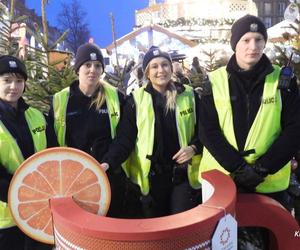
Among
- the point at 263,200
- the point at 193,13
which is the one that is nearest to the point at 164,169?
the point at 263,200

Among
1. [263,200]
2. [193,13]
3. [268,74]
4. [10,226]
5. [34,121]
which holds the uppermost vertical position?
[193,13]

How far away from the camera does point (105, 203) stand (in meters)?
2.51

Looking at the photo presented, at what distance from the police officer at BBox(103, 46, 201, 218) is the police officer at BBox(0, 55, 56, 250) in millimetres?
565

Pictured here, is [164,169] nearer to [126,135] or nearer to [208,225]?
[126,135]

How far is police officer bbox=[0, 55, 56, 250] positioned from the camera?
119 inches

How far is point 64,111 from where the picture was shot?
354 cm

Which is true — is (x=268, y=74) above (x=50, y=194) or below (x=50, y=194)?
above

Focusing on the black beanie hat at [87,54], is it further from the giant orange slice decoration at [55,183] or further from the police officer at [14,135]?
the giant orange slice decoration at [55,183]

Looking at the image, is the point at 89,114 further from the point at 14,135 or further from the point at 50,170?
the point at 50,170

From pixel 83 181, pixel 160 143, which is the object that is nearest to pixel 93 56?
pixel 160 143

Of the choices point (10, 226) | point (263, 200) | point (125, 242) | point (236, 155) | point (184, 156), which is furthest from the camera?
point (184, 156)

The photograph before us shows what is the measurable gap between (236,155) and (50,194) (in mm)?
1206

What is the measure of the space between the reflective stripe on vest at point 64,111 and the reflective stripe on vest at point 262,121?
3.16 feet

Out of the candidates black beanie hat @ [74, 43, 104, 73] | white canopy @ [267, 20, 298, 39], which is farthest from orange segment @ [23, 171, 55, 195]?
white canopy @ [267, 20, 298, 39]
